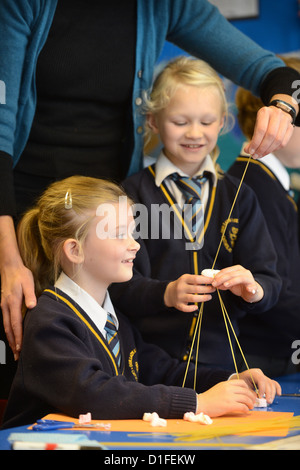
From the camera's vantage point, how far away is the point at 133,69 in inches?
61.2

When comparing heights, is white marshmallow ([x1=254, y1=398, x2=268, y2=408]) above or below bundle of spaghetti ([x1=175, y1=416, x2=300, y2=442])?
below

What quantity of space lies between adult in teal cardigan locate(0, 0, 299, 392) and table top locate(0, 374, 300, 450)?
0.48 meters

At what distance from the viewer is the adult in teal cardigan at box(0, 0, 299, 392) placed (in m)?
1.39

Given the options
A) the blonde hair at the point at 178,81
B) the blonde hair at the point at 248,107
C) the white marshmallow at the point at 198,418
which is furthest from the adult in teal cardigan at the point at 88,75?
the white marshmallow at the point at 198,418

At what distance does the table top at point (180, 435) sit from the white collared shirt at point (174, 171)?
0.62 meters

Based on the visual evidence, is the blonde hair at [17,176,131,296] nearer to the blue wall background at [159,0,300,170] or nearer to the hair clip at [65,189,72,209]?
the hair clip at [65,189,72,209]

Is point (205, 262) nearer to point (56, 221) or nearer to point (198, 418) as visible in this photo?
point (56, 221)

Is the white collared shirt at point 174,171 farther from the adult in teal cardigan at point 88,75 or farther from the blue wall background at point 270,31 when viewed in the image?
the blue wall background at point 270,31

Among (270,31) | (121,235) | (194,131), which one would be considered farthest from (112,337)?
(270,31)

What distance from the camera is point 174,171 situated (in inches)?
61.2

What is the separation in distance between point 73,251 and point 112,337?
0.62 feet

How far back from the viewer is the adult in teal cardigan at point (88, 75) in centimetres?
139

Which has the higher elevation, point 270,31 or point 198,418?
point 270,31

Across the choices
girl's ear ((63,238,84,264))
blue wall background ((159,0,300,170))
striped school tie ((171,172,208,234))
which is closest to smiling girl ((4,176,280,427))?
girl's ear ((63,238,84,264))
